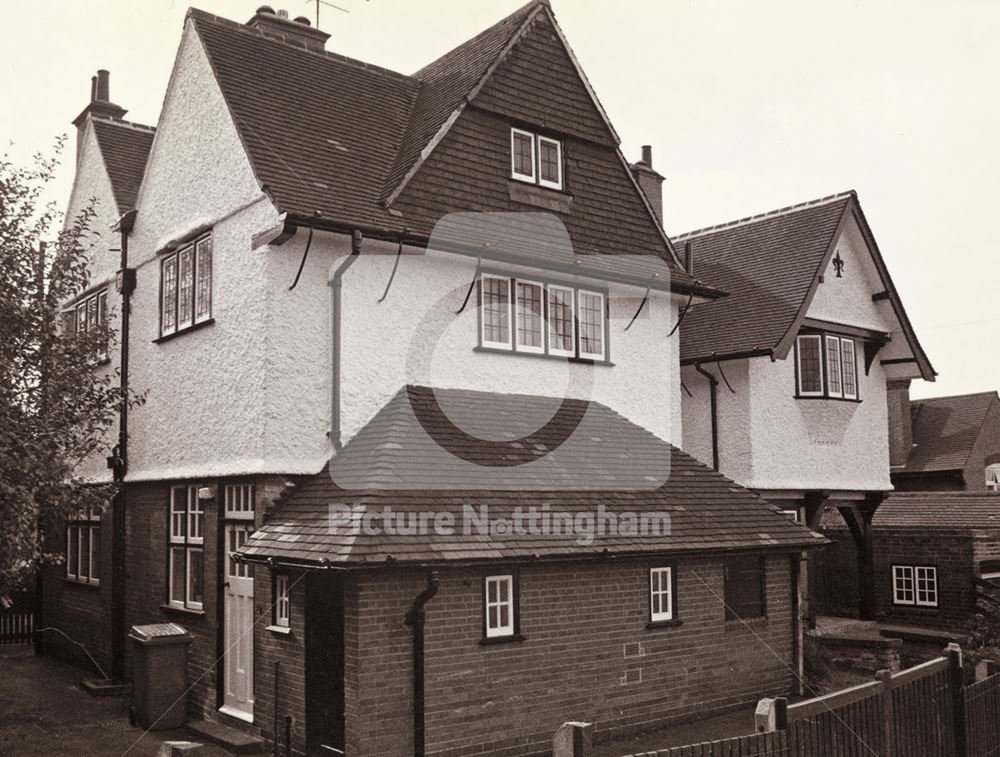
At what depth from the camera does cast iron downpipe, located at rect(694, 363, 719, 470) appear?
20.2 m

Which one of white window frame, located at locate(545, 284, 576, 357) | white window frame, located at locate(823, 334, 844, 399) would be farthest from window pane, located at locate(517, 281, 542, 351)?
white window frame, located at locate(823, 334, 844, 399)

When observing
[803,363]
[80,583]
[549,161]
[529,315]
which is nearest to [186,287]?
[529,315]

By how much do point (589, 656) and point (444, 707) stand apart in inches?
93.8

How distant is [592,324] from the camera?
16.8 meters

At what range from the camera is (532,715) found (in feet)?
40.7

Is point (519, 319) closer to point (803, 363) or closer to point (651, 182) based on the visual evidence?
point (803, 363)

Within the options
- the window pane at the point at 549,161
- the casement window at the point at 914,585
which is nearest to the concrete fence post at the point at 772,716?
the window pane at the point at 549,161

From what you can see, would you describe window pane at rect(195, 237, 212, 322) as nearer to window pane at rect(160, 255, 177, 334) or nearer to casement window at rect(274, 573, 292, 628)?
window pane at rect(160, 255, 177, 334)

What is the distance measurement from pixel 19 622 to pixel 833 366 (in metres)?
18.1

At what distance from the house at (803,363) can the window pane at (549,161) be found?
3266 millimetres

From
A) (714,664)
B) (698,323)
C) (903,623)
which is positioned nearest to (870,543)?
(903,623)

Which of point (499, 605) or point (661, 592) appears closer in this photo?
point (499, 605)

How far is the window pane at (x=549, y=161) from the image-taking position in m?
16.6

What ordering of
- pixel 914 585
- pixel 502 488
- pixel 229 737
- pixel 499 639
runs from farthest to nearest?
1. pixel 914 585
2. pixel 502 488
3. pixel 229 737
4. pixel 499 639
